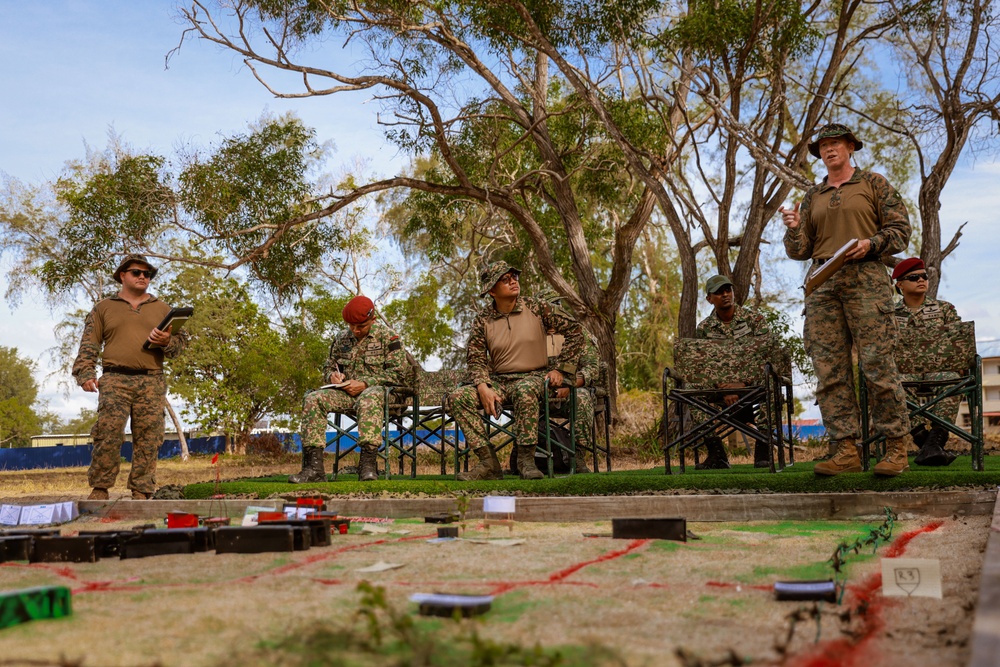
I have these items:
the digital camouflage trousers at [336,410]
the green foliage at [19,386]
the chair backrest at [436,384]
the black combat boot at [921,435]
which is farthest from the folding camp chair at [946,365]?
the green foliage at [19,386]

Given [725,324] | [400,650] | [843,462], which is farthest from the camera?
[725,324]

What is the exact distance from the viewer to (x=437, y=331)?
29625 mm

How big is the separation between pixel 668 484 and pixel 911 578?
3342 mm

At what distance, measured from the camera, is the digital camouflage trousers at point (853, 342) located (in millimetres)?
5238

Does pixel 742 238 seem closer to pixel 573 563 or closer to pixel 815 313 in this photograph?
pixel 815 313

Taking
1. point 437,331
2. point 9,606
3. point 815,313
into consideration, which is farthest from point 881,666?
point 437,331

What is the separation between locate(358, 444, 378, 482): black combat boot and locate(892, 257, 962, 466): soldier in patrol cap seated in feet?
14.0

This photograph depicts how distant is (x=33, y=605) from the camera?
7.62ft

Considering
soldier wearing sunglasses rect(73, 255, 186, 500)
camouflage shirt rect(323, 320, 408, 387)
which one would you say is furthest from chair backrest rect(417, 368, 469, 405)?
soldier wearing sunglasses rect(73, 255, 186, 500)

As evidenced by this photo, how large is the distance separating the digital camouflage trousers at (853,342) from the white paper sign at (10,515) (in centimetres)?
517

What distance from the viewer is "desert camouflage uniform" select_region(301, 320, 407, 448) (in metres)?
7.27

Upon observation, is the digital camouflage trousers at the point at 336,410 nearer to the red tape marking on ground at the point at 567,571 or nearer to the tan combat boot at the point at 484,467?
Answer: the tan combat boot at the point at 484,467

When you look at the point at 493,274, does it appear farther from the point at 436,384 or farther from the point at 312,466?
the point at 312,466

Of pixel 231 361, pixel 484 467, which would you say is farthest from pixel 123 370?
pixel 231 361
